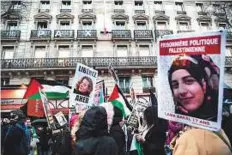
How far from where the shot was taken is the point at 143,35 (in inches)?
874

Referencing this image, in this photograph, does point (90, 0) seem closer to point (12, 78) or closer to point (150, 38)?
point (150, 38)

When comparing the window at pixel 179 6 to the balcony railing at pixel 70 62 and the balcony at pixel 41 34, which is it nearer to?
the balcony railing at pixel 70 62

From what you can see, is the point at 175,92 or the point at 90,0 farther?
the point at 90,0

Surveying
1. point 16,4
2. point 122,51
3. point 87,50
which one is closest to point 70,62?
point 87,50

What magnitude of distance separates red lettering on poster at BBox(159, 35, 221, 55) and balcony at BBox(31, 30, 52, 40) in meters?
19.4

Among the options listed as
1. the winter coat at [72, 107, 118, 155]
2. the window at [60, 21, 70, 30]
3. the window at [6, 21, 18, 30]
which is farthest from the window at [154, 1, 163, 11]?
the winter coat at [72, 107, 118, 155]

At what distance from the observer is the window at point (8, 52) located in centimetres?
2106

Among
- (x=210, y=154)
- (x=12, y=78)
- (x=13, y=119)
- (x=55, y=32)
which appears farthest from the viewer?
(x=55, y=32)

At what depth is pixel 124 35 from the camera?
21938 millimetres

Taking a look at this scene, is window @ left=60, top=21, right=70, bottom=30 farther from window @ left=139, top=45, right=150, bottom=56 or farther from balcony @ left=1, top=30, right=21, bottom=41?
window @ left=139, top=45, right=150, bottom=56

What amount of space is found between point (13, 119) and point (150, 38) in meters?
17.5

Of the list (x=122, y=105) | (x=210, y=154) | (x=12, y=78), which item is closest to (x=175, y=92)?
(x=210, y=154)

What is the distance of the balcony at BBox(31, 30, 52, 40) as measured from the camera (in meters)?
21.3

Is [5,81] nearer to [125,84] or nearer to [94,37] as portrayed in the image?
[94,37]
